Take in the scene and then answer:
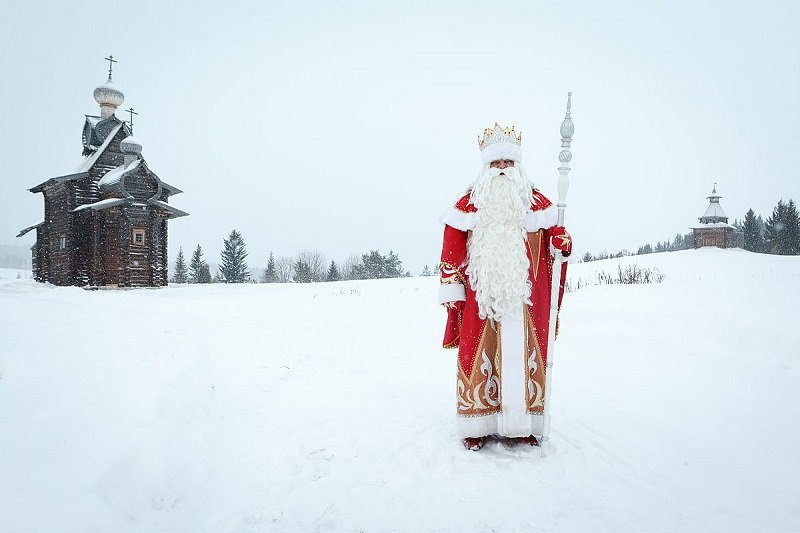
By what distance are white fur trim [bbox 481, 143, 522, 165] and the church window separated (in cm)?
2071

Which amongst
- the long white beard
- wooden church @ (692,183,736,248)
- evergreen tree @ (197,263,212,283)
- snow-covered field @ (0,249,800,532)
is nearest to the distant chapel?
wooden church @ (692,183,736,248)

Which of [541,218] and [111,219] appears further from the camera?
[111,219]

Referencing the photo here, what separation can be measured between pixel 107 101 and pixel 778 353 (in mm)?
29251

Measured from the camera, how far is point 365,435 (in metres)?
4.01

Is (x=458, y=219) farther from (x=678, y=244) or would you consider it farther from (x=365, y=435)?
(x=678, y=244)

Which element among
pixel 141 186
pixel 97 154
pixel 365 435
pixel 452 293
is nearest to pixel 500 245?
pixel 452 293

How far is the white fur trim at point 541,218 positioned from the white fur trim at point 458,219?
53 centimetres

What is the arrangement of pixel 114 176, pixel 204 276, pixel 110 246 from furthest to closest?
pixel 204 276, pixel 114 176, pixel 110 246

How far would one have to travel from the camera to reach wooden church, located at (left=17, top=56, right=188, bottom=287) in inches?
766

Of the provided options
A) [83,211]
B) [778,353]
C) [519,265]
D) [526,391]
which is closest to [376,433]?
[526,391]

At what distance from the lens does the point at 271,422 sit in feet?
14.0

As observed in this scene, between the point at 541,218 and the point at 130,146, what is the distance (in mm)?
22705

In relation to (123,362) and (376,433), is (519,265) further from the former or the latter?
(123,362)

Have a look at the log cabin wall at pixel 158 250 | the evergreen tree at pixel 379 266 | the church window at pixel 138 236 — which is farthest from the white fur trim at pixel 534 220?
the evergreen tree at pixel 379 266
